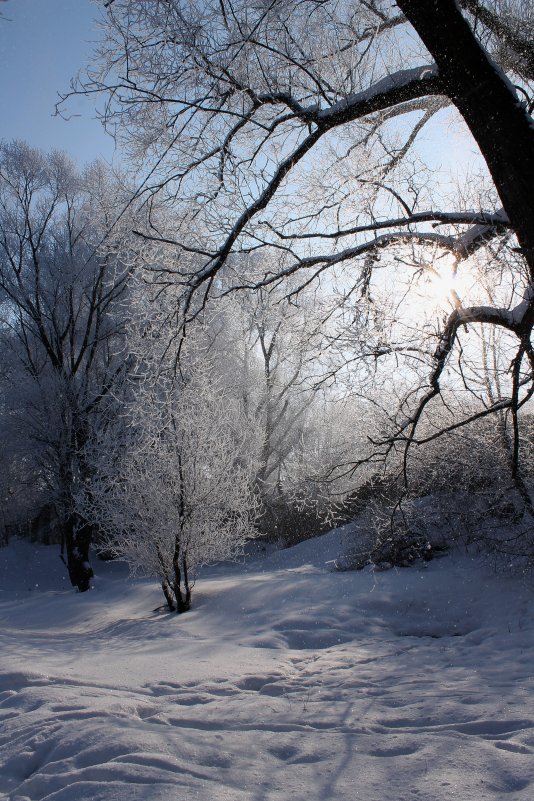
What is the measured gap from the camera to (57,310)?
60.2 ft

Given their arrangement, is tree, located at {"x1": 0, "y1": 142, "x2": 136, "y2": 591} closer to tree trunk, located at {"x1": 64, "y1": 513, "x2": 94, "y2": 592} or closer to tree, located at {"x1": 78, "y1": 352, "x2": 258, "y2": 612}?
tree trunk, located at {"x1": 64, "y1": 513, "x2": 94, "y2": 592}

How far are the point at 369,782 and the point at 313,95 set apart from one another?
4.69 meters

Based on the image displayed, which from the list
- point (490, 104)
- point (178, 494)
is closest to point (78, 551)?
point (178, 494)

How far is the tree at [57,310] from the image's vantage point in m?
16.4

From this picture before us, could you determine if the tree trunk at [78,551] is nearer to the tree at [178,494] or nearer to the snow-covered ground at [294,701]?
the tree at [178,494]

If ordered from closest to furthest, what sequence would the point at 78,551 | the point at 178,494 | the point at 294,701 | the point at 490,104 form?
the point at 490,104
the point at 294,701
the point at 178,494
the point at 78,551

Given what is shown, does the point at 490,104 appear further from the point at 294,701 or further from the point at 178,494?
the point at 178,494

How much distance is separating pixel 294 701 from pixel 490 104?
3.90 metres

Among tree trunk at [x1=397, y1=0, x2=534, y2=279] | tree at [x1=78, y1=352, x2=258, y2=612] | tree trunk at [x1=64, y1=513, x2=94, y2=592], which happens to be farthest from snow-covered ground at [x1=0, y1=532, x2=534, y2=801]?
tree trunk at [x1=64, y1=513, x2=94, y2=592]

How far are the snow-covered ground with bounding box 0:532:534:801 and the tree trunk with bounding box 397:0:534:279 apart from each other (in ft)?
8.79

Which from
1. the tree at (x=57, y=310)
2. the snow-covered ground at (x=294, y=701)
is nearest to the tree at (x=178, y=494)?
the snow-covered ground at (x=294, y=701)

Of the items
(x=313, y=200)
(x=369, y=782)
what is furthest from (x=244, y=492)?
(x=369, y=782)

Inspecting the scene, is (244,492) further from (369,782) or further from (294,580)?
(369,782)

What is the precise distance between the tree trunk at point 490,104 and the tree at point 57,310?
13752mm
